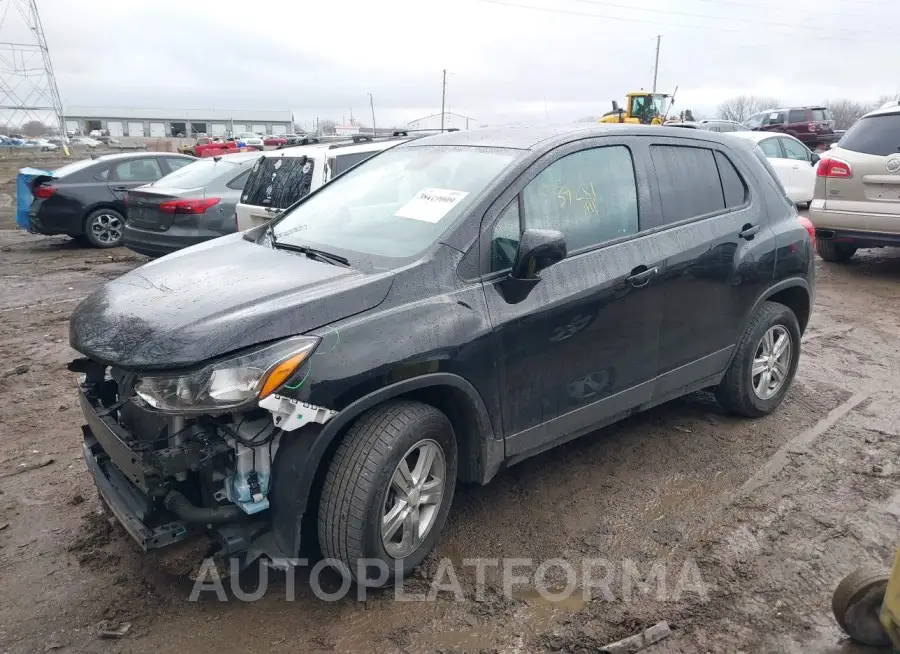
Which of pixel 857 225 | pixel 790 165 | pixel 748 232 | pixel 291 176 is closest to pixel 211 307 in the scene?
pixel 748 232

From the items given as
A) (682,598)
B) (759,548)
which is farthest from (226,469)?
(759,548)

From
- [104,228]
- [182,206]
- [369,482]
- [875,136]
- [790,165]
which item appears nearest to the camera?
[369,482]

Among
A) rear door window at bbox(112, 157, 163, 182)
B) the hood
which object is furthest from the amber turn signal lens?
rear door window at bbox(112, 157, 163, 182)

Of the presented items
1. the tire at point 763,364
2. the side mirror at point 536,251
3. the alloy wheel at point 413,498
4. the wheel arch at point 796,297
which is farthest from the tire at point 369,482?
the wheel arch at point 796,297

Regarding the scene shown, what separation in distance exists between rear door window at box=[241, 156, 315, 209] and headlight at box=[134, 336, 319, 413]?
465cm

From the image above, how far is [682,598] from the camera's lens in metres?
3.00

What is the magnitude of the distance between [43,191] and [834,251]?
458 inches

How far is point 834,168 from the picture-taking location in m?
8.46

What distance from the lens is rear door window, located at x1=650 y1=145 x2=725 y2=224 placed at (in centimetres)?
396

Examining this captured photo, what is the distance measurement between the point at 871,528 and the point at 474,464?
6.53 feet

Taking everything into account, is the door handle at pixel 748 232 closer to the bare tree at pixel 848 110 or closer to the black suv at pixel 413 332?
the black suv at pixel 413 332

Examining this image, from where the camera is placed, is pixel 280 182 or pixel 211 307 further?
pixel 280 182

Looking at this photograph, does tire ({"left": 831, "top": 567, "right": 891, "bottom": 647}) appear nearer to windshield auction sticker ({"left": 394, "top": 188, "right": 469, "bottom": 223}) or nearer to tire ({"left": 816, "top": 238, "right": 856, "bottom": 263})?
windshield auction sticker ({"left": 394, "top": 188, "right": 469, "bottom": 223})

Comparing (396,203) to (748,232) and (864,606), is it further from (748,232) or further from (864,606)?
(864,606)
